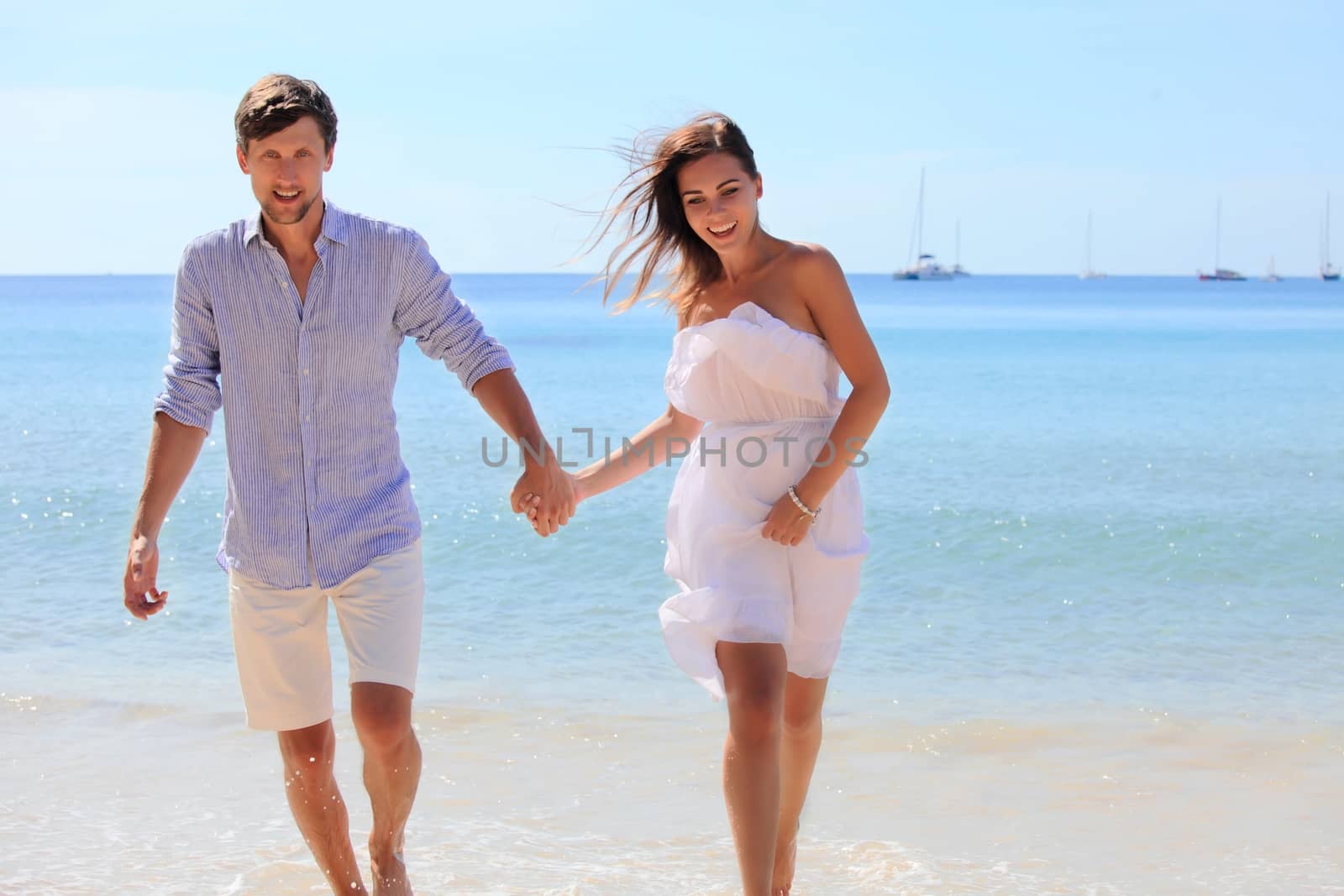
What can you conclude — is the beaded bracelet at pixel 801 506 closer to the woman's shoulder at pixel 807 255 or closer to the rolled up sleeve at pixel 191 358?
the woman's shoulder at pixel 807 255

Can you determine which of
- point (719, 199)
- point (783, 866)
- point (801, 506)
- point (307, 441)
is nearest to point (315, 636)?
point (307, 441)

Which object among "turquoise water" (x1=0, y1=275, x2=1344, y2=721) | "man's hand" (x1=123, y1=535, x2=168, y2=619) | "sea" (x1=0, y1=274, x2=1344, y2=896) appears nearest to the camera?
"man's hand" (x1=123, y1=535, x2=168, y2=619)

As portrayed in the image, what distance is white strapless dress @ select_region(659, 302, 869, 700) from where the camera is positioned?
3.40m

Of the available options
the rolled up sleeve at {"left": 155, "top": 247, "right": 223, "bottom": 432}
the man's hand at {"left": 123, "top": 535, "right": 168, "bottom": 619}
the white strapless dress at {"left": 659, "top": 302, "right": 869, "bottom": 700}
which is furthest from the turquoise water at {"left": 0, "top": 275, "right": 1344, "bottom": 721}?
the man's hand at {"left": 123, "top": 535, "right": 168, "bottom": 619}

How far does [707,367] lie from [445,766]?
224cm

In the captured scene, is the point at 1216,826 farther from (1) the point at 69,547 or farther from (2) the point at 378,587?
(1) the point at 69,547

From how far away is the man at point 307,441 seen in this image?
124 inches

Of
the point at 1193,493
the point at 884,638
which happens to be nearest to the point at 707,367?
the point at 884,638

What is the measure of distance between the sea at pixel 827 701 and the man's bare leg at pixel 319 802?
2.11 feet

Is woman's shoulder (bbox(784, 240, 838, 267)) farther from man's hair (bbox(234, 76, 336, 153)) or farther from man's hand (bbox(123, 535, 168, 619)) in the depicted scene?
man's hand (bbox(123, 535, 168, 619))

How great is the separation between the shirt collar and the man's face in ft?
0.18

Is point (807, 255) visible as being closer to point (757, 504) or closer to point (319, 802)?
point (757, 504)

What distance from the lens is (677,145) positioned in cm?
360

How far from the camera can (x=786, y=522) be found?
3383 mm
